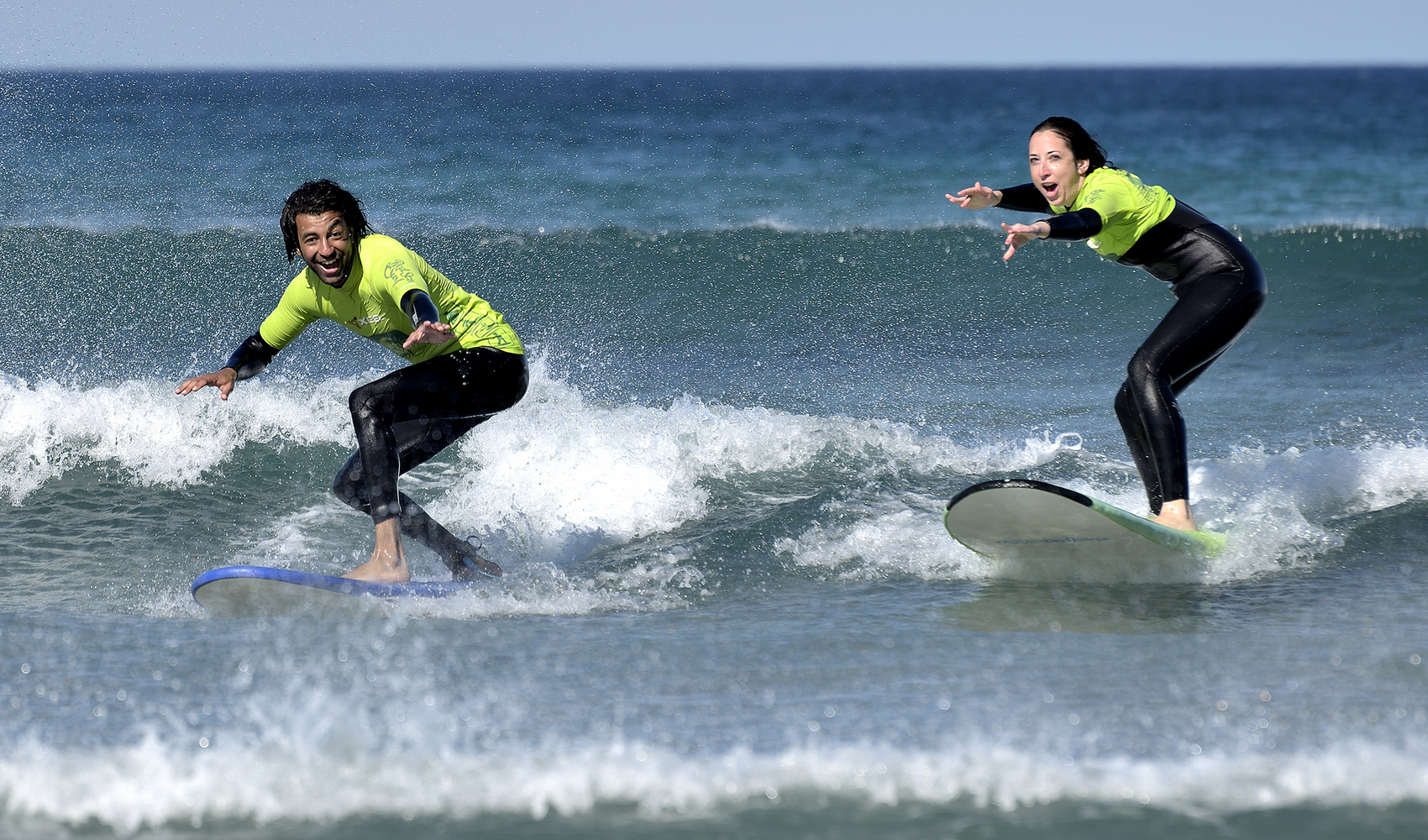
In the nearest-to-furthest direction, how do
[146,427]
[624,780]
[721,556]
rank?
[624,780], [721,556], [146,427]

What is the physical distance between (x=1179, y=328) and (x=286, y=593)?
3.40 metres

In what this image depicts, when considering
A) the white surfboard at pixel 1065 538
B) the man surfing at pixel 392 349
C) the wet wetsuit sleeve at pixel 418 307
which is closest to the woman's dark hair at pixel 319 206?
the man surfing at pixel 392 349

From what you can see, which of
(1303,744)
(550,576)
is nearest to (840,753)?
(1303,744)

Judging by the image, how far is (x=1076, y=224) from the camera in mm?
4441

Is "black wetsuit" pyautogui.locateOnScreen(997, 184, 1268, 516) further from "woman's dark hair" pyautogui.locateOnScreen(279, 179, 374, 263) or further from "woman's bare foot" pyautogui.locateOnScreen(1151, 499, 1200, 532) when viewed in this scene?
"woman's dark hair" pyautogui.locateOnScreen(279, 179, 374, 263)

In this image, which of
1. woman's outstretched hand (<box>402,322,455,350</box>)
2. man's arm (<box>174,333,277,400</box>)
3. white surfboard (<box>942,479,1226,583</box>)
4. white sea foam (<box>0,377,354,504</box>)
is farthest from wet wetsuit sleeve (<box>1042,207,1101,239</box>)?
white sea foam (<box>0,377,354,504</box>)

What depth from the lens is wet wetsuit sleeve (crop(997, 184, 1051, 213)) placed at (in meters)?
5.09

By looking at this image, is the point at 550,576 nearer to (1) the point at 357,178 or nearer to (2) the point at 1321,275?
(2) the point at 1321,275

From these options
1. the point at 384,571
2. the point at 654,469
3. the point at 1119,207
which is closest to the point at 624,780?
the point at 384,571

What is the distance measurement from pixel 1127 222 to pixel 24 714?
3.97 meters

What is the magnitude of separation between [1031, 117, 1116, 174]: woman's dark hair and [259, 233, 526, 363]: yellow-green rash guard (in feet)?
7.20

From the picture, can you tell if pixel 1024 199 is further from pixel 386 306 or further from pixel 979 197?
pixel 386 306

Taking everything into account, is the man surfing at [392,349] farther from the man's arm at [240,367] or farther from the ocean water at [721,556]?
the ocean water at [721,556]

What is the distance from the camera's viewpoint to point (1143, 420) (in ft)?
15.6
